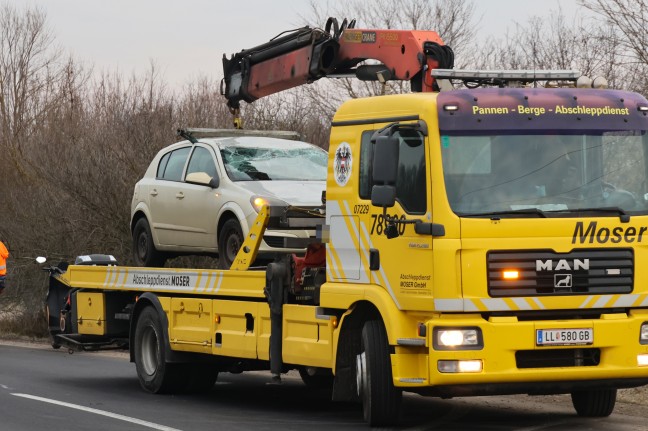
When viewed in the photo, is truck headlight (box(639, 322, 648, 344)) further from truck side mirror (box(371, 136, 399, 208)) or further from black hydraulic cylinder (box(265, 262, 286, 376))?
black hydraulic cylinder (box(265, 262, 286, 376))

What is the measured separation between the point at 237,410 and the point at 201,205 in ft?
8.41

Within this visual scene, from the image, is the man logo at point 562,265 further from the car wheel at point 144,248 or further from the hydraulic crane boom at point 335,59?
the car wheel at point 144,248

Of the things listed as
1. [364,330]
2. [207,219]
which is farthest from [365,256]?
[207,219]

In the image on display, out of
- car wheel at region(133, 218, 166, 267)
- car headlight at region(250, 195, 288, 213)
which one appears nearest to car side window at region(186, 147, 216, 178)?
Result: car headlight at region(250, 195, 288, 213)

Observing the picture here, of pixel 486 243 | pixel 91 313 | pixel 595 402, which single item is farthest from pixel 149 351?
pixel 486 243

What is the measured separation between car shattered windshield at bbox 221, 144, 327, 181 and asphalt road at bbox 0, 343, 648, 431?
228cm

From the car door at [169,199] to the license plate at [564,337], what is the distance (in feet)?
19.1

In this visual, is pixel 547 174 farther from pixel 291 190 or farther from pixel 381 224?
pixel 291 190

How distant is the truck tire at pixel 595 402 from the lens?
36.4 feet

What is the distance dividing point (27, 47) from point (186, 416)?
39.7 metres

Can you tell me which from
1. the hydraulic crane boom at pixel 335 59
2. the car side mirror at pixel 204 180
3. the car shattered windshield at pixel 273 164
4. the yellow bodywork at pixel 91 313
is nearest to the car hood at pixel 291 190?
the car shattered windshield at pixel 273 164

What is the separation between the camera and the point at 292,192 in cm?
1290

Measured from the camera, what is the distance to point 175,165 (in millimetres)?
14820

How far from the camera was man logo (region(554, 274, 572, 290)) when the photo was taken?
9414 millimetres
